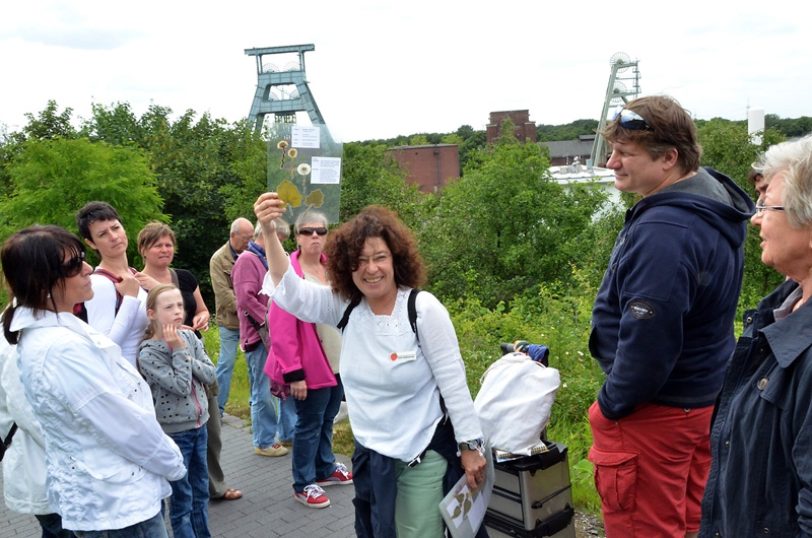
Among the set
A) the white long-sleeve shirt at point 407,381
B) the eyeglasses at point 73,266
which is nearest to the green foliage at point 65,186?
the eyeglasses at point 73,266

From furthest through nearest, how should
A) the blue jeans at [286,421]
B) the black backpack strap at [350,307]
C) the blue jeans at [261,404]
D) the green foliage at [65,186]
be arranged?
the green foliage at [65,186] < the blue jeans at [286,421] < the blue jeans at [261,404] < the black backpack strap at [350,307]

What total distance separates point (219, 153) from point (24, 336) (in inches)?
1235

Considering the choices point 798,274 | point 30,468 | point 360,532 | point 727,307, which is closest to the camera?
point 798,274

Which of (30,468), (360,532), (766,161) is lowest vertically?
(360,532)

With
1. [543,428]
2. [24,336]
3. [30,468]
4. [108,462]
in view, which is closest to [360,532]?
[543,428]

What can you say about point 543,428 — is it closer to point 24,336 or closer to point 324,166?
point 324,166

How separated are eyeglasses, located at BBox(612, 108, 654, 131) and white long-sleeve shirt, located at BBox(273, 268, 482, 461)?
1.13 metres

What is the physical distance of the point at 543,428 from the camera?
3.15 m

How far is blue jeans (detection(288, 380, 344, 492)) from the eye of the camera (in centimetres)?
445

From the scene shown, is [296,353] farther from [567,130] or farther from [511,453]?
[567,130]

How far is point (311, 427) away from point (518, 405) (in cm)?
192

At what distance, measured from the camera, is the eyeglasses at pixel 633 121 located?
262 cm

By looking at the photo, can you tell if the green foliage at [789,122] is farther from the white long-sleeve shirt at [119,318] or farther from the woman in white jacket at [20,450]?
the woman in white jacket at [20,450]

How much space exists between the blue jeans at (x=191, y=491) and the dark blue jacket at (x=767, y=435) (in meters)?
2.82
